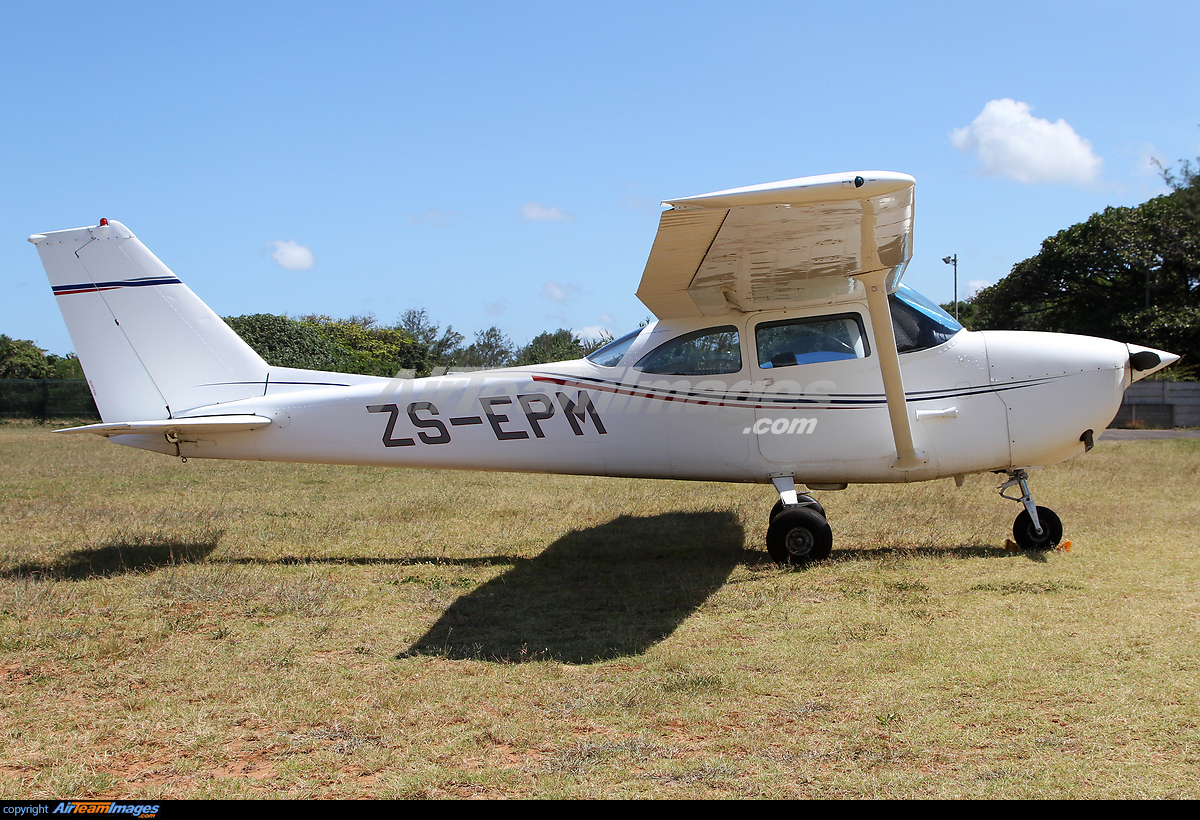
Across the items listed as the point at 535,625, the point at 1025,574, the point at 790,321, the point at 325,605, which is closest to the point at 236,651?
the point at 325,605

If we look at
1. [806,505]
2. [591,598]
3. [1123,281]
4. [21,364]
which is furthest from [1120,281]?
[21,364]

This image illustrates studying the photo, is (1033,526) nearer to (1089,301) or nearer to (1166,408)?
(1166,408)

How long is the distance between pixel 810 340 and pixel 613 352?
1659mm

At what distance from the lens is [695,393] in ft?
21.9

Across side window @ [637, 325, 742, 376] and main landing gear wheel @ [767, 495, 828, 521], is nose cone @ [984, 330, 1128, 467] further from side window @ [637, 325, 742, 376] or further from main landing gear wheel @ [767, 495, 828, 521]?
side window @ [637, 325, 742, 376]

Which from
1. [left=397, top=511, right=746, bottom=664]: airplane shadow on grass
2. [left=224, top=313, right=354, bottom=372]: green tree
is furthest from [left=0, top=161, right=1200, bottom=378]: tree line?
[left=397, top=511, right=746, bottom=664]: airplane shadow on grass

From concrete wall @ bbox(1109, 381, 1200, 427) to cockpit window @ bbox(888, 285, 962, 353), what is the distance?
23.1m

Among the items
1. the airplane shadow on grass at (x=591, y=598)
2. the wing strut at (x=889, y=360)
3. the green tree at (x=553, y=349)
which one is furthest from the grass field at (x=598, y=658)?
the green tree at (x=553, y=349)

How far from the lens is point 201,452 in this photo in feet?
22.8

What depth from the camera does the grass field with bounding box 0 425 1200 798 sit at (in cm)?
300

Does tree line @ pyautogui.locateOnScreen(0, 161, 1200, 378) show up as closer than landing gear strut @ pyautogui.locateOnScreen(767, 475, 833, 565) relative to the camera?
No

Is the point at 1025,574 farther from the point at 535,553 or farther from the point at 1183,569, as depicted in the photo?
the point at 535,553

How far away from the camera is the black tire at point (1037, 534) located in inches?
266

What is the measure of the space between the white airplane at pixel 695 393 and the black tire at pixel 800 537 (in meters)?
0.01
